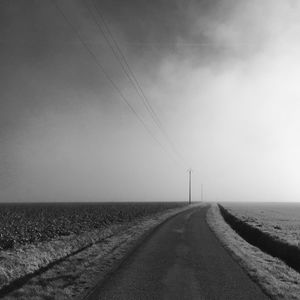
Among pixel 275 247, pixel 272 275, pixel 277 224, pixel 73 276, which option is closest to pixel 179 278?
pixel 272 275

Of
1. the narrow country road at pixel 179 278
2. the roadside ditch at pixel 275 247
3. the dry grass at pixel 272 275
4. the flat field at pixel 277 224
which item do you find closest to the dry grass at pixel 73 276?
the narrow country road at pixel 179 278

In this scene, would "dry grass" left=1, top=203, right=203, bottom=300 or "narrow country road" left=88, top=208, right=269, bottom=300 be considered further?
"dry grass" left=1, top=203, right=203, bottom=300

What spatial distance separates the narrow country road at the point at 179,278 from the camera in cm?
1043

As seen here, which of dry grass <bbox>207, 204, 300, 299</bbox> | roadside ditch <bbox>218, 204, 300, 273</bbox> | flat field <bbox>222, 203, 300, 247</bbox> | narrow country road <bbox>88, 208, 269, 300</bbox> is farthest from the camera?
flat field <bbox>222, 203, 300, 247</bbox>

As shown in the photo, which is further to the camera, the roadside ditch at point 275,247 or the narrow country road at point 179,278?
the roadside ditch at point 275,247

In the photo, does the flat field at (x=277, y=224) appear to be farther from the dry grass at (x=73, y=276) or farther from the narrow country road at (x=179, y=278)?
the dry grass at (x=73, y=276)

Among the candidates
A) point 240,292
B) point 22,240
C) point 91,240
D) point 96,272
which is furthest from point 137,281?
point 22,240

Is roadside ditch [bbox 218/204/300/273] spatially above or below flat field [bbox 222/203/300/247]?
below

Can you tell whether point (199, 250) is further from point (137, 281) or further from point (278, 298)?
point (278, 298)

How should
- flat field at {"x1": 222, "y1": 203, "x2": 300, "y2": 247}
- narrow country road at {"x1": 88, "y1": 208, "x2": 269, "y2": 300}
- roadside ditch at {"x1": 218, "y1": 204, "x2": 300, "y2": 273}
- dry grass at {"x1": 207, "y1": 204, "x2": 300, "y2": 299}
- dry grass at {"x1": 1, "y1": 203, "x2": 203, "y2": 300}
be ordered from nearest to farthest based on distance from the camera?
narrow country road at {"x1": 88, "y1": 208, "x2": 269, "y2": 300} → dry grass at {"x1": 1, "y1": 203, "x2": 203, "y2": 300} → dry grass at {"x1": 207, "y1": 204, "x2": 300, "y2": 299} → roadside ditch at {"x1": 218, "y1": 204, "x2": 300, "y2": 273} → flat field at {"x1": 222, "y1": 203, "x2": 300, "y2": 247}

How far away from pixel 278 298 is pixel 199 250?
29.4ft

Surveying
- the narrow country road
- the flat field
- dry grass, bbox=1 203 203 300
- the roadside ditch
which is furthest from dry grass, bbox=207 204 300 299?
dry grass, bbox=1 203 203 300

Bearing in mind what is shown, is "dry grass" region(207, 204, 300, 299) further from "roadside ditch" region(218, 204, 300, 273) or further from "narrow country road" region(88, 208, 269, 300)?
"roadside ditch" region(218, 204, 300, 273)

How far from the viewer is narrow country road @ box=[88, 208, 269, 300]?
34.2 feet
